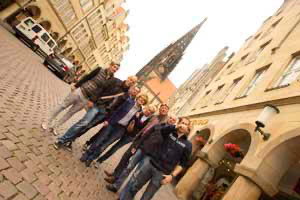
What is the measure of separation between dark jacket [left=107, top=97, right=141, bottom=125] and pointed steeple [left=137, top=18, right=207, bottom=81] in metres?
41.1

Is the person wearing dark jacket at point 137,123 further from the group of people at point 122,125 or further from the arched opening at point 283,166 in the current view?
the arched opening at point 283,166

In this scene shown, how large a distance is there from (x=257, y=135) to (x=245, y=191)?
197cm

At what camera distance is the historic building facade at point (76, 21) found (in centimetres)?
2247

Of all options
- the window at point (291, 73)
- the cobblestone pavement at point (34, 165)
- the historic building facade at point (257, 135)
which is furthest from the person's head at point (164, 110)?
the window at point (291, 73)

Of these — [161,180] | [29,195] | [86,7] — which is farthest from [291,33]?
[86,7]

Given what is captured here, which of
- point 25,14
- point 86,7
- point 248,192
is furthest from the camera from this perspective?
point 86,7

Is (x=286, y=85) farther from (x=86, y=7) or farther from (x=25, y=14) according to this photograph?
(x=86, y=7)

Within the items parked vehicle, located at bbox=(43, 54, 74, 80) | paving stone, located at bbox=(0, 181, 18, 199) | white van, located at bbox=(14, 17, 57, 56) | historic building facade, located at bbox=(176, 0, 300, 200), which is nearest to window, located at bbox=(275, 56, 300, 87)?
historic building facade, located at bbox=(176, 0, 300, 200)

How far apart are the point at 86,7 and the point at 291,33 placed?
2489cm

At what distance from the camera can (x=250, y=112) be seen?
924 centimetres

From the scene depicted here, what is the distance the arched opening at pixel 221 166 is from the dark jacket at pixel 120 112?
536 cm

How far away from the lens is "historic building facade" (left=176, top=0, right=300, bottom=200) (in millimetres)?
6367

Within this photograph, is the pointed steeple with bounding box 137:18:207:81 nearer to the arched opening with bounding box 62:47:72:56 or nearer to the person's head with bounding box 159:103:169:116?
the arched opening with bounding box 62:47:72:56

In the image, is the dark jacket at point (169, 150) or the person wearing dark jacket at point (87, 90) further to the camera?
the person wearing dark jacket at point (87, 90)
